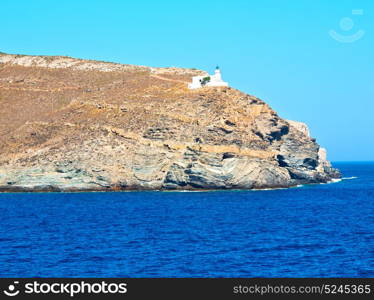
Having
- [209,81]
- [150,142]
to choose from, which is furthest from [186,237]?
[209,81]

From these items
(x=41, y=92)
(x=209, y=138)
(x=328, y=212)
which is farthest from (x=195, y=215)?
(x=41, y=92)

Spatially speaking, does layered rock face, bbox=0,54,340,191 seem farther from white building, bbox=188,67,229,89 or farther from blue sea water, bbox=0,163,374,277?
blue sea water, bbox=0,163,374,277

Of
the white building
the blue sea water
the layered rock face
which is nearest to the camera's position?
the blue sea water

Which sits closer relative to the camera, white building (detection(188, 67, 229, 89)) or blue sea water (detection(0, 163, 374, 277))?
blue sea water (detection(0, 163, 374, 277))

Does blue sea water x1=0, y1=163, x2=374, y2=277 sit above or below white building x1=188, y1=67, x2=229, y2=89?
below

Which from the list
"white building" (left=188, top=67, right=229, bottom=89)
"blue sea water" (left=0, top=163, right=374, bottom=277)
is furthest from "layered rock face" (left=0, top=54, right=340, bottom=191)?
"blue sea water" (left=0, top=163, right=374, bottom=277)

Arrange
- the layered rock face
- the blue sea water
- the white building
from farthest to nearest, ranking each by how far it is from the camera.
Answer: the white building < the layered rock face < the blue sea water

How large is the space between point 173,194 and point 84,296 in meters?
66.8

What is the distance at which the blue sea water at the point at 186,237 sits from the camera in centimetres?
3741

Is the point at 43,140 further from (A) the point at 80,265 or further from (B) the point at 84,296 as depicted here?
(B) the point at 84,296

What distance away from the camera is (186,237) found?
4931 cm

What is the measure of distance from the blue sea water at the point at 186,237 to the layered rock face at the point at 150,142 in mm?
10610

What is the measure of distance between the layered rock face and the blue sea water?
10.6m

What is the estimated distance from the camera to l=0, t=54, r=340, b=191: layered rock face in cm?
9381
